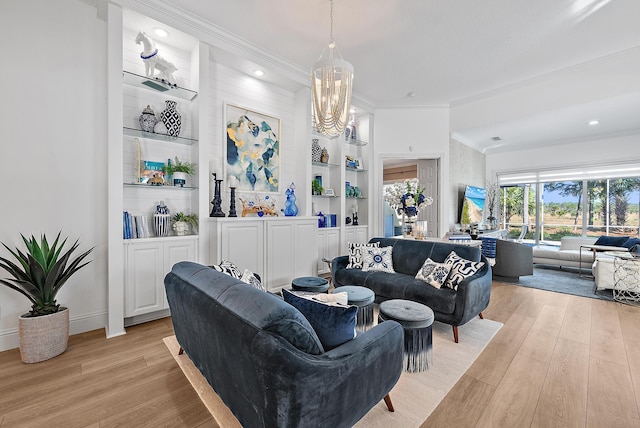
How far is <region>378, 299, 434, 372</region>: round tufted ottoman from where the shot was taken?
2084mm

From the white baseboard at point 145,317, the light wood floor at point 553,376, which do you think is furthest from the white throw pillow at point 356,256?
the white baseboard at point 145,317

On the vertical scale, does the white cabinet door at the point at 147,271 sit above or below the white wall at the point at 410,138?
below

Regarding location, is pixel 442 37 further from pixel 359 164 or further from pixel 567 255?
pixel 567 255

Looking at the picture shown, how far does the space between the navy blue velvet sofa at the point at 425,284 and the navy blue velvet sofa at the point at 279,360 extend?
1.30 metres

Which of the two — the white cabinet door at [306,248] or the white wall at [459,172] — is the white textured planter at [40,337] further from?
the white wall at [459,172]

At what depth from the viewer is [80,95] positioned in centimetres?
275

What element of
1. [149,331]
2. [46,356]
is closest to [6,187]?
[46,356]

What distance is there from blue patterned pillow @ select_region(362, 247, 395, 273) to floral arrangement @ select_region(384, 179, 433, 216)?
644 mm

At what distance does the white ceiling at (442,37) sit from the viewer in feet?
9.42

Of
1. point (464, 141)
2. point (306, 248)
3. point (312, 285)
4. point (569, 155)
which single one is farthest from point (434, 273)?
point (569, 155)

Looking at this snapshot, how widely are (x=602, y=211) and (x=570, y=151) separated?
1.61 meters

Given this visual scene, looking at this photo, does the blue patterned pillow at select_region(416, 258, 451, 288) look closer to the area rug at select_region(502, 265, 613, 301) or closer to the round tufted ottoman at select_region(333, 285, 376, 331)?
the round tufted ottoman at select_region(333, 285, 376, 331)

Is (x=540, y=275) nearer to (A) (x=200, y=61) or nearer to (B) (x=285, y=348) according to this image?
(B) (x=285, y=348)

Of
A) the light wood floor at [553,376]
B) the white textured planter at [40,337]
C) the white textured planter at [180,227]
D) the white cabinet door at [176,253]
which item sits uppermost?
the white textured planter at [180,227]
